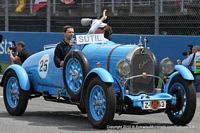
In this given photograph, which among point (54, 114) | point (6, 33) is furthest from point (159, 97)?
point (6, 33)

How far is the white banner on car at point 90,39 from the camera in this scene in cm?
1041

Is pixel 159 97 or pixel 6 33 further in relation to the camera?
pixel 6 33

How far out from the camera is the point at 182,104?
9.96 meters

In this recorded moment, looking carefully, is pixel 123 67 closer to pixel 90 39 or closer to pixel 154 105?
pixel 154 105

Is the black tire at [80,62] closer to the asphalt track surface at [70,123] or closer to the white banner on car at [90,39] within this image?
the white banner on car at [90,39]

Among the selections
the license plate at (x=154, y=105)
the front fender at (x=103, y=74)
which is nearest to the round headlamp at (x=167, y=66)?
the license plate at (x=154, y=105)

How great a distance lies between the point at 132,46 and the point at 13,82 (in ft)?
8.97

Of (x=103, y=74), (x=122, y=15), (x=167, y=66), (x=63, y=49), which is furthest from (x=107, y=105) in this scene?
(x=122, y=15)

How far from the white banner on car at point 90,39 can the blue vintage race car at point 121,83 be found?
9 cm

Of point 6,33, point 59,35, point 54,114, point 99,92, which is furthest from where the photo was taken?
point 6,33

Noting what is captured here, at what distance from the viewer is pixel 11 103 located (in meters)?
11.6

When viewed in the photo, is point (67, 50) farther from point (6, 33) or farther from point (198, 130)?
point (6, 33)

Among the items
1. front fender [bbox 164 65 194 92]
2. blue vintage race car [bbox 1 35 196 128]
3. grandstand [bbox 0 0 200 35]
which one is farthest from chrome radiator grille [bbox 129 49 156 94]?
grandstand [bbox 0 0 200 35]

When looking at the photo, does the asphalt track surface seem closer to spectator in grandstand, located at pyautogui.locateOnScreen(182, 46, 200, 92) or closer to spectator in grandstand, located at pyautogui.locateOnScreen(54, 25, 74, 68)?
spectator in grandstand, located at pyautogui.locateOnScreen(54, 25, 74, 68)
